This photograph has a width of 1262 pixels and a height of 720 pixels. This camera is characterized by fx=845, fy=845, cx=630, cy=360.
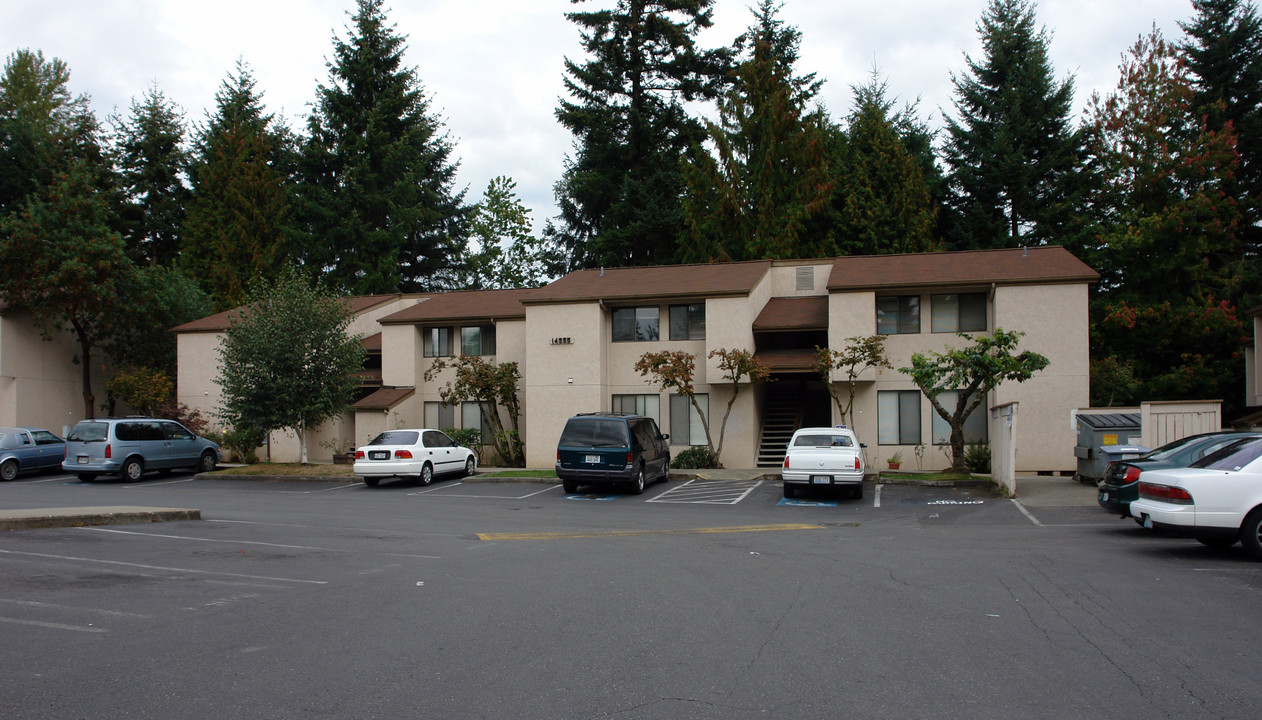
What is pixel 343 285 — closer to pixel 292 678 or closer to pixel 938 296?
pixel 938 296

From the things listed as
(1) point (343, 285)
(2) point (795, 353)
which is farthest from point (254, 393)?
(1) point (343, 285)

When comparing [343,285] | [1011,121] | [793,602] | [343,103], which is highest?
[343,103]

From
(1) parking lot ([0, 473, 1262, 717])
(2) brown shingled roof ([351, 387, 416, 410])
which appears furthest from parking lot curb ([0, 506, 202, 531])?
(2) brown shingled roof ([351, 387, 416, 410])

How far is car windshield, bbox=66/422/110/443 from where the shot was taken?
24.0 m

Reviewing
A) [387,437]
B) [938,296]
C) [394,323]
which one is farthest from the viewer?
[394,323]

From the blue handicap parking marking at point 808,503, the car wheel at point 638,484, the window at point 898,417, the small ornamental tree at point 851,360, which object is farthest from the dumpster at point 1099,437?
the car wheel at point 638,484

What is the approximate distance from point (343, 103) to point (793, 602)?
46.4m

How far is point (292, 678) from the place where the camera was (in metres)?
5.75

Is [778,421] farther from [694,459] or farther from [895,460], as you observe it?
[895,460]

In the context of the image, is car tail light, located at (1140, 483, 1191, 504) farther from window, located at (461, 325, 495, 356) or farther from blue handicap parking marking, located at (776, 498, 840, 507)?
window, located at (461, 325, 495, 356)

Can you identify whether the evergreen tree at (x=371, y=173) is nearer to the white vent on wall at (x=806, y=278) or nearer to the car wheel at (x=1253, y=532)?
the white vent on wall at (x=806, y=278)

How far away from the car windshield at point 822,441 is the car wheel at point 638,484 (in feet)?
12.4

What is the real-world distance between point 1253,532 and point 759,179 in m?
30.4

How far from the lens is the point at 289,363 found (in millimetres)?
26141
